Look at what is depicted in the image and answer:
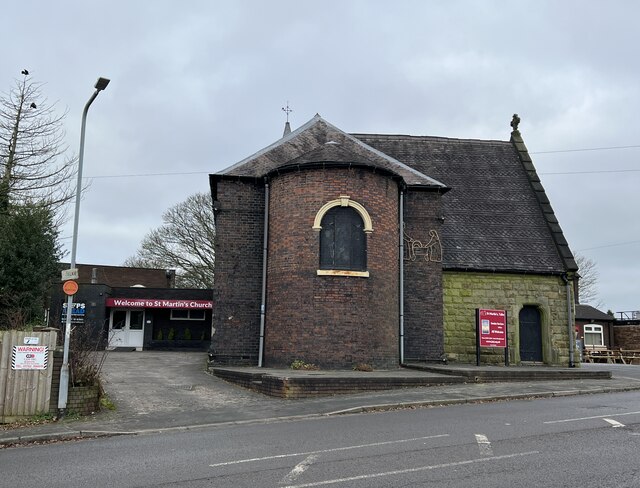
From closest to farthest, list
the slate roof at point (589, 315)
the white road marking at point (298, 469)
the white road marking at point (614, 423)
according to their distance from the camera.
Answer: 1. the white road marking at point (298, 469)
2. the white road marking at point (614, 423)
3. the slate roof at point (589, 315)

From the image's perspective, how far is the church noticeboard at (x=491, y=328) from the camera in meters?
18.6

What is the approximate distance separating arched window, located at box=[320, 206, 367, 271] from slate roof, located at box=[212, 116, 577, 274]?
166 cm

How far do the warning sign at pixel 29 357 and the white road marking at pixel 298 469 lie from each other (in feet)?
20.7

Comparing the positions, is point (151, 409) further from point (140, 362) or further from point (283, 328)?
point (140, 362)

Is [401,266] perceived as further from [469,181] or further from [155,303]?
[155,303]

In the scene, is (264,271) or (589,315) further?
(589,315)

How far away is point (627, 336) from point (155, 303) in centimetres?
3752

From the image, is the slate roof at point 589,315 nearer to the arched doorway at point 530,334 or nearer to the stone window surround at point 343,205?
the arched doorway at point 530,334

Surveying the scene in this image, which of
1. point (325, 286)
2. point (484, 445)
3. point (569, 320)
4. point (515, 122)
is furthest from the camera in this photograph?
point (515, 122)

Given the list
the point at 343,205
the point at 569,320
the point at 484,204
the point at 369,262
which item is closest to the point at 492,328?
the point at 569,320

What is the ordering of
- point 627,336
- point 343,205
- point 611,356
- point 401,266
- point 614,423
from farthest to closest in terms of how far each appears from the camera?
point 627,336
point 611,356
point 401,266
point 343,205
point 614,423

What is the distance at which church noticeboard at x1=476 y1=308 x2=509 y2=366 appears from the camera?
732 inches

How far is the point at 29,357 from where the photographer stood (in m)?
10.8

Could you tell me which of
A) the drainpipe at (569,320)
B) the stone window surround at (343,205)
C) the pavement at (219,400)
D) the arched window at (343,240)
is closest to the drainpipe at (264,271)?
the pavement at (219,400)
